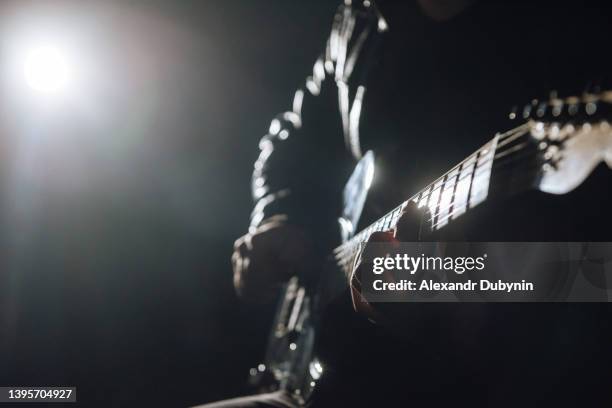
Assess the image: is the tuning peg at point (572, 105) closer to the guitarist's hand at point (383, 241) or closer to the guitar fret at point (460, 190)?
the guitar fret at point (460, 190)

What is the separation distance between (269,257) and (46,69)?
4.35 feet

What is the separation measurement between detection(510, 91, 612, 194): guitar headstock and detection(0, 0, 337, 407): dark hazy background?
52.9 inches

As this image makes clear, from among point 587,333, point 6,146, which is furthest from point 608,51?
point 6,146

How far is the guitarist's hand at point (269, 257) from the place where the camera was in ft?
3.42

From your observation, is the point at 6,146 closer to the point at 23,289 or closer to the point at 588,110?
the point at 23,289

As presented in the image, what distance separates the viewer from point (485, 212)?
51cm

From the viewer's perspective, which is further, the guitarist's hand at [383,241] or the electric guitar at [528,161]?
the guitarist's hand at [383,241]

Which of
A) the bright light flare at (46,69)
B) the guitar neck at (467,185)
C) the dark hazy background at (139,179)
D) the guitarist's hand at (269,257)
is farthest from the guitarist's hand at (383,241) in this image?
the bright light flare at (46,69)

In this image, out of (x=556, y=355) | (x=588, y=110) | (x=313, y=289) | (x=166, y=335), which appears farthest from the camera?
(x=166, y=335)

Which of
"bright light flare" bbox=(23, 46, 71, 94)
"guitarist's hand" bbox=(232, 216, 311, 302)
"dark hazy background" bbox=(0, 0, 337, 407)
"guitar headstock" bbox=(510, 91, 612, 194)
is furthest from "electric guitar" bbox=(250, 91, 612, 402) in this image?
"bright light flare" bbox=(23, 46, 71, 94)

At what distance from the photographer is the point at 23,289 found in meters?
Answer: 1.76

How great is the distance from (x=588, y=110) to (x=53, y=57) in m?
1.91

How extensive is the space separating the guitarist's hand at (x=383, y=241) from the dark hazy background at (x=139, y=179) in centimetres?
112

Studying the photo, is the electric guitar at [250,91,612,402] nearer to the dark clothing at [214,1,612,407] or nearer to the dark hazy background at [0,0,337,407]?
the dark clothing at [214,1,612,407]
